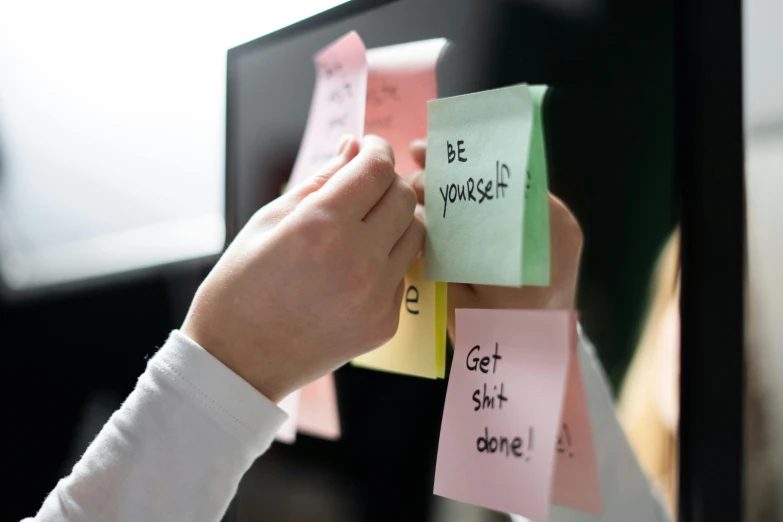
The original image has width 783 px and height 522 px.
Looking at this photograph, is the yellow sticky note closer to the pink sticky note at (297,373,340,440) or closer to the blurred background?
the blurred background

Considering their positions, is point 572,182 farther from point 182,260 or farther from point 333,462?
point 182,260

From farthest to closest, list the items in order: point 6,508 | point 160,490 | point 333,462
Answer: point 6,508 < point 333,462 < point 160,490

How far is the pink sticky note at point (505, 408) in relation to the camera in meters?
0.33

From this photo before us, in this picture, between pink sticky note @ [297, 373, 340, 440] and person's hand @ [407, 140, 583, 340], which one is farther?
pink sticky note @ [297, 373, 340, 440]

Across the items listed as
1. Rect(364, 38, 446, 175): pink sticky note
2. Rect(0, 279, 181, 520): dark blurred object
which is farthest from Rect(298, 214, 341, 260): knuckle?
Rect(0, 279, 181, 520): dark blurred object

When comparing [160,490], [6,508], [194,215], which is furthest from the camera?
[6,508]

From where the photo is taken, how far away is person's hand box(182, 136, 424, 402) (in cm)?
38

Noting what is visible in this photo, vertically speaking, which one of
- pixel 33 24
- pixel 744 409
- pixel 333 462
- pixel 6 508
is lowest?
pixel 6 508

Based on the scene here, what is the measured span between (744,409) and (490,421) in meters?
0.14

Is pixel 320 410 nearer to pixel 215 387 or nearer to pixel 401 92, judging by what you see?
pixel 215 387

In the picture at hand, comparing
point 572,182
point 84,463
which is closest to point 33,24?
point 84,463

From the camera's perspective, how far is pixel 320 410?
569 mm

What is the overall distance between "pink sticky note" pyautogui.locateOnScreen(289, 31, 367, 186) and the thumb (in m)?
0.04

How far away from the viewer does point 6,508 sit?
0.97 m
